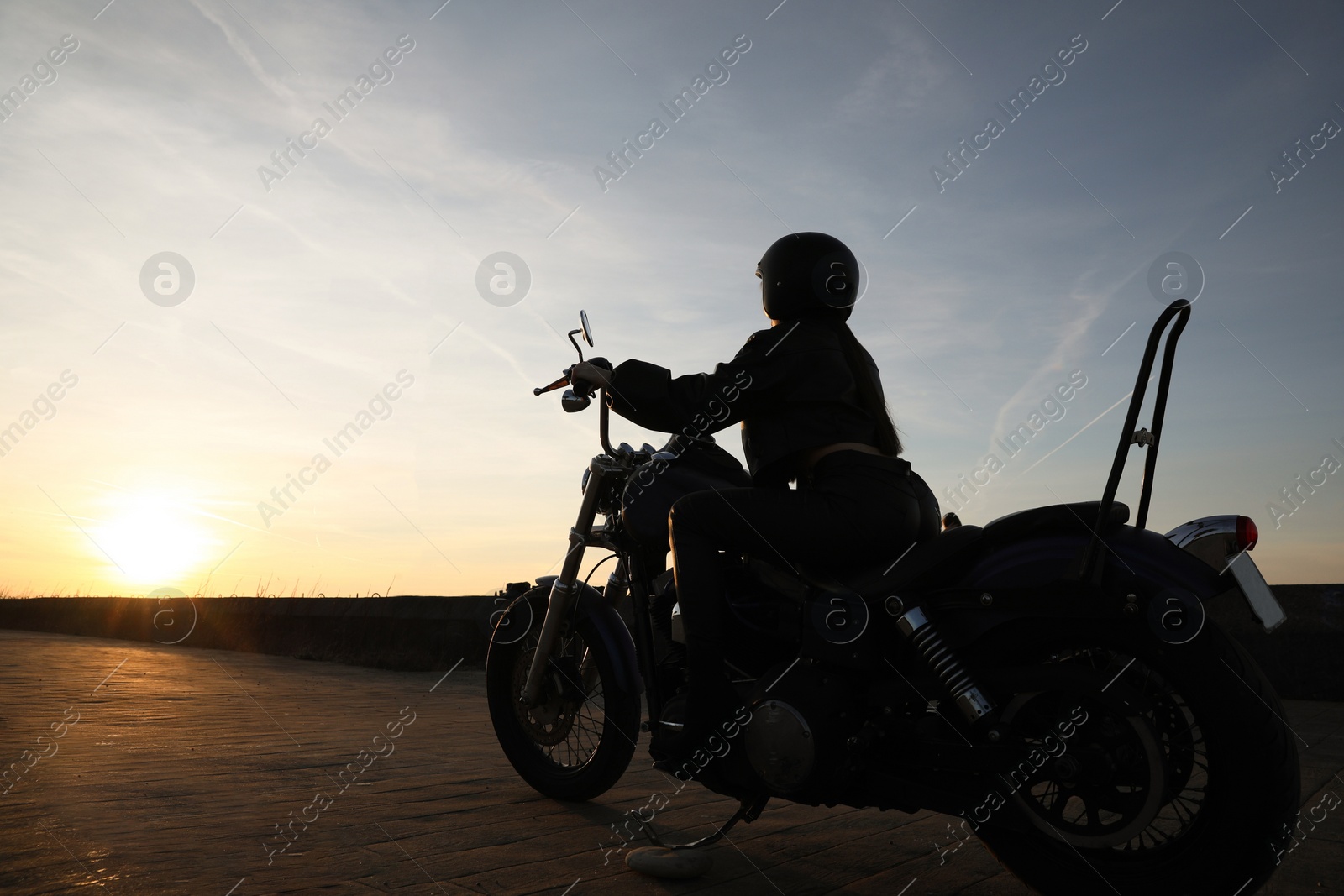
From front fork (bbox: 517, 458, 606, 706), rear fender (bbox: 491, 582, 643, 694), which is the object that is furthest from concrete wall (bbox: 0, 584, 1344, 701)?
front fork (bbox: 517, 458, 606, 706)

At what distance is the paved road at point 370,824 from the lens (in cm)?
262

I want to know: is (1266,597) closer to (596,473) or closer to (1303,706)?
(596,473)

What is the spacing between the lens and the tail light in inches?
90.0

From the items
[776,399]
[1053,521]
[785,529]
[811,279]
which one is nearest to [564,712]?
[785,529]

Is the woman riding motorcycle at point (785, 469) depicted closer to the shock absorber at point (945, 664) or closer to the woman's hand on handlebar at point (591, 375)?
the woman's hand on handlebar at point (591, 375)

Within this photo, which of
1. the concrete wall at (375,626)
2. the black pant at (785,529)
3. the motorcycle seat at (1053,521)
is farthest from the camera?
the concrete wall at (375,626)

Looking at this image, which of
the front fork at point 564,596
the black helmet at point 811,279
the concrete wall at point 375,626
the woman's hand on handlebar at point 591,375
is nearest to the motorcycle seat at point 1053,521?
the black helmet at point 811,279

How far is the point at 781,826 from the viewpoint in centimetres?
338

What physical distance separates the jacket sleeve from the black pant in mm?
250

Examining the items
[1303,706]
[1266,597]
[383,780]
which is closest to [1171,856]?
[1266,597]

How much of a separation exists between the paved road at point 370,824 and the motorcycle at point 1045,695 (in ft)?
0.99

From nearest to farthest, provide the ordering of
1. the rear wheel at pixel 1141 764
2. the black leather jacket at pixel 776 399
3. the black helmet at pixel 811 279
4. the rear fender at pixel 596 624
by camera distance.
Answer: the rear wheel at pixel 1141 764
the black leather jacket at pixel 776 399
the black helmet at pixel 811 279
the rear fender at pixel 596 624

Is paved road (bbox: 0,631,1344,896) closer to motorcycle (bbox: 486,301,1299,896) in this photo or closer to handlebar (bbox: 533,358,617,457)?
motorcycle (bbox: 486,301,1299,896)

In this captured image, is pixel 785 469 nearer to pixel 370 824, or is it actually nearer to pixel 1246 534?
pixel 1246 534
